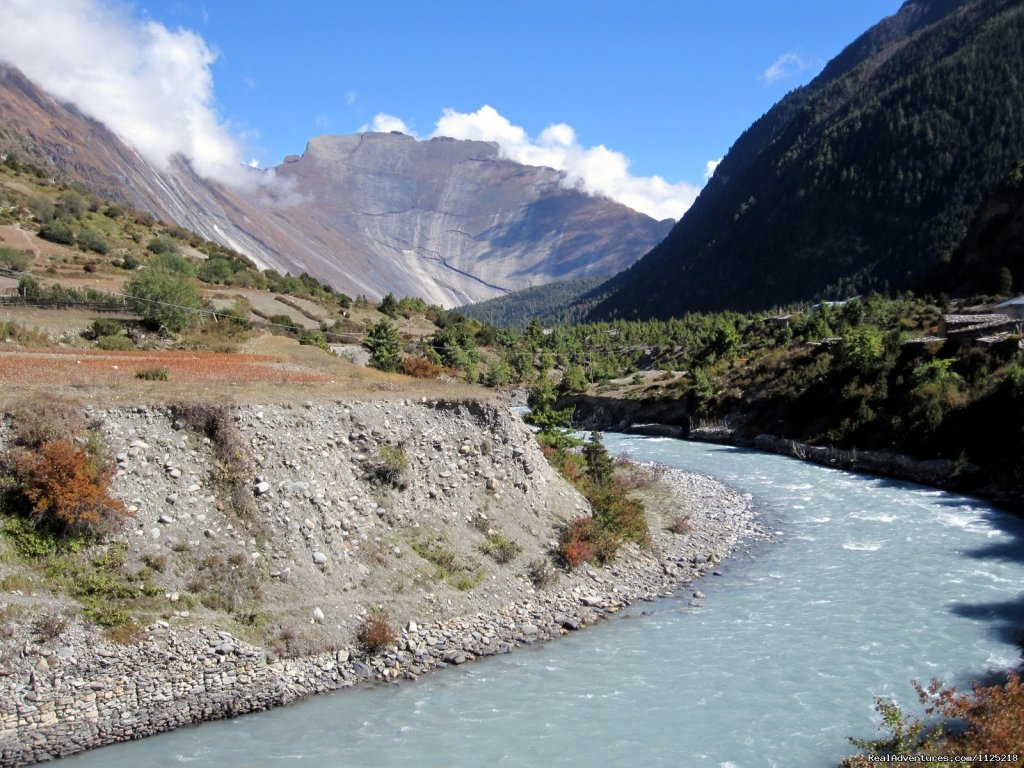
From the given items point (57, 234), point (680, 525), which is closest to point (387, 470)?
point (680, 525)

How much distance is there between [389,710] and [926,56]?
190 m

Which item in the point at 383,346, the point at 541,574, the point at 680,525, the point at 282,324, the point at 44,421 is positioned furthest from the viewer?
the point at 282,324

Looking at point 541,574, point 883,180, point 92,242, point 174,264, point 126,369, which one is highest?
point 883,180

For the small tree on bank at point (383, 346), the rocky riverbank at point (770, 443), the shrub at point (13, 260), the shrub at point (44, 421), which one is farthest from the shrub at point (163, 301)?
the shrub at point (44, 421)

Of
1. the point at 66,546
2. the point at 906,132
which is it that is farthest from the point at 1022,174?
the point at 66,546

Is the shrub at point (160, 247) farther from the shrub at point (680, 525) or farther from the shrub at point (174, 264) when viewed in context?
the shrub at point (680, 525)

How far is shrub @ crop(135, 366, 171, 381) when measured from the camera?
21608mm

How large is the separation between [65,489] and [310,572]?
217 inches

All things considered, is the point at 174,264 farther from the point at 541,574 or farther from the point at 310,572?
the point at 541,574

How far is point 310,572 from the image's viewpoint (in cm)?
1662

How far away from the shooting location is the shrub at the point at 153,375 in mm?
21608

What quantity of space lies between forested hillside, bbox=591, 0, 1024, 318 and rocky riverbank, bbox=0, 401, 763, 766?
10356 centimetres

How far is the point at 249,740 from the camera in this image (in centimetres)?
1279

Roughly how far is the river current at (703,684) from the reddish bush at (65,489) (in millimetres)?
4862
